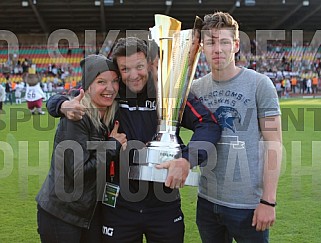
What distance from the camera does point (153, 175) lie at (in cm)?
207

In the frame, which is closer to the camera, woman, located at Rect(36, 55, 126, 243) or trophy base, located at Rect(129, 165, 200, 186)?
trophy base, located at Rect(129, 165, 200, 186)

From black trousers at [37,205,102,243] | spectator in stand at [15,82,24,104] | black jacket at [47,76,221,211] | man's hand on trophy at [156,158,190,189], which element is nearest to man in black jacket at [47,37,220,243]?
black jacket at [47,76,221,211]

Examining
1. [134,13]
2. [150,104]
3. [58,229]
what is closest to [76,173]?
[58,229]

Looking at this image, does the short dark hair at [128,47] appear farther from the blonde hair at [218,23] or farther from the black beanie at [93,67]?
the blonde hair at [218,23]

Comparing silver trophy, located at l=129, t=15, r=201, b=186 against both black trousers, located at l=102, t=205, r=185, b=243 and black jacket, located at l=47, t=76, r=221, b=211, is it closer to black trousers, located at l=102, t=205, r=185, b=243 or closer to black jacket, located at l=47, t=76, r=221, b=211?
black jacket, located at l=47, t=76, r=221, b=211

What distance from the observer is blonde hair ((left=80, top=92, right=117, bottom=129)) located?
224 cm

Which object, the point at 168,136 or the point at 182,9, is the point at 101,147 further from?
the point at 182,9

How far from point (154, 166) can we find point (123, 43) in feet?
1.96

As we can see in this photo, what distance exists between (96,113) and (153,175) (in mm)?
431

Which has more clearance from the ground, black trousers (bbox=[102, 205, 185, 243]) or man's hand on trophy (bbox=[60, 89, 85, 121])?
man's hand on trophy (bbox=[60, 89, 85, 121])

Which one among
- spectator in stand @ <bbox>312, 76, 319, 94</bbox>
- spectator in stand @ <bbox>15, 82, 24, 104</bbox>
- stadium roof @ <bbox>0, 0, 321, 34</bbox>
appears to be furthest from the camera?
stadium roof @ <bbox>0, 0, 321, 34</bbox>

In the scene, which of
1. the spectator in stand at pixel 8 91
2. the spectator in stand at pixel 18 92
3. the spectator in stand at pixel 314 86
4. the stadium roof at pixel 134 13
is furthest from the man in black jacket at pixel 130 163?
the stadium roof at pixel 134 13

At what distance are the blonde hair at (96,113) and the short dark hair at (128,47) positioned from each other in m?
0.23

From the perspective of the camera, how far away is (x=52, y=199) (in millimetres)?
2338
